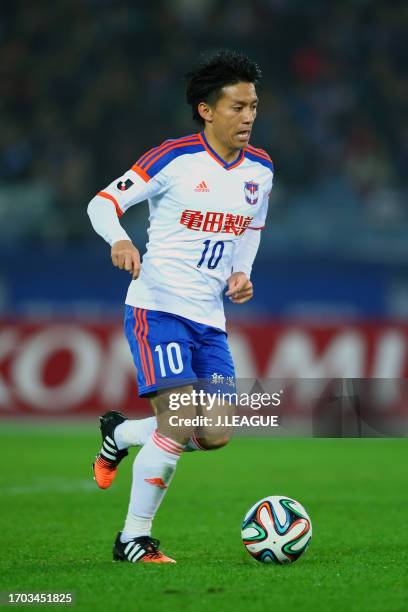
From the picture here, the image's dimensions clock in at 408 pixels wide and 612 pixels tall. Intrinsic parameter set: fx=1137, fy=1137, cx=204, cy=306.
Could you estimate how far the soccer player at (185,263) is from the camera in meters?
4.95

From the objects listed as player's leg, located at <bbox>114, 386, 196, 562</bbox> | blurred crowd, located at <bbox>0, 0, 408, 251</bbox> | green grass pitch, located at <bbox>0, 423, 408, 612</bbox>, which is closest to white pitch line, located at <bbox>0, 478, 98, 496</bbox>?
green grass pitch, located at <bbox>0, 423, 408, 612</bbox>

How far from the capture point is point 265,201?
17.7ft

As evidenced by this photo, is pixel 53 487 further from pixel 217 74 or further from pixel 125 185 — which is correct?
pixel 217 74

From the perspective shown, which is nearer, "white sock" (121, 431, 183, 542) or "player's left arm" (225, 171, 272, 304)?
"white sock" (121, 431, 183, 542)

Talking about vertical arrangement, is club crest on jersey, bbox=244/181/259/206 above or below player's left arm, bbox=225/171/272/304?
above

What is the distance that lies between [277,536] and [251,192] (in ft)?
5.12

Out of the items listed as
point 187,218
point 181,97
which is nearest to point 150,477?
point 187,218

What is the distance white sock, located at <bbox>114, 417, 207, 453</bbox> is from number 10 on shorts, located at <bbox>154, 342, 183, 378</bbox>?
308 millimetres

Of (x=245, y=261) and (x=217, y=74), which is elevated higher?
(x=217, y=74)

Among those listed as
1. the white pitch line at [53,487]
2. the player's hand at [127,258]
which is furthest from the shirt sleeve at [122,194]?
the white pitch line at [53,487]

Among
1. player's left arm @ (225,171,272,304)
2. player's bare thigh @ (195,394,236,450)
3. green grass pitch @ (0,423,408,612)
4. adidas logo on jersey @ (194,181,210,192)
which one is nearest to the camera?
green grass pitch @ (0,423,408,612)

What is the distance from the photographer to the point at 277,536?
4910 millimetres

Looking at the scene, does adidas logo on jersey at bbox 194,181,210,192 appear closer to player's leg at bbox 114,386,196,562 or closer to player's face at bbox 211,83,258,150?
player's face at bbox 211,83,258,150

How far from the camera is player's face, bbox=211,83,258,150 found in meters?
5.11
